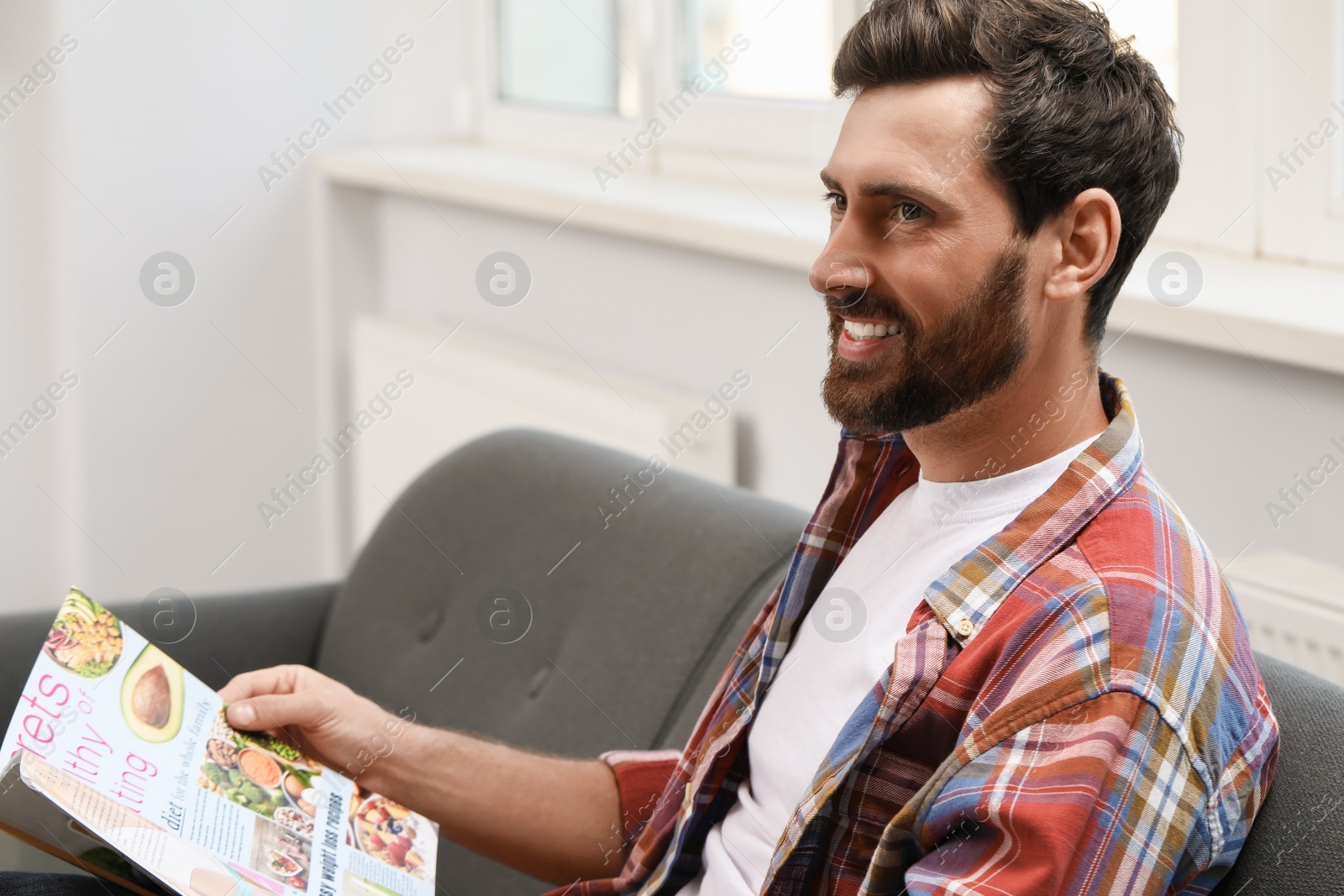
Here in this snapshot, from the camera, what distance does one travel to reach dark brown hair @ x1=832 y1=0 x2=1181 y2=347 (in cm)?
96

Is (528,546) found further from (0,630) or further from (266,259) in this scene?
(266,259)

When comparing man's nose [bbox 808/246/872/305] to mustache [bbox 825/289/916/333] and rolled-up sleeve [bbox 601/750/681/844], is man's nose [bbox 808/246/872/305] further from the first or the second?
rolled-up sleeve [bbox 601/750/681/844]

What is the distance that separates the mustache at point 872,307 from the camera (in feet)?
3.29

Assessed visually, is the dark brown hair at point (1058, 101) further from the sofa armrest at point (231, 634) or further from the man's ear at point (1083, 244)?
the sofa armrest at point (231, 634)

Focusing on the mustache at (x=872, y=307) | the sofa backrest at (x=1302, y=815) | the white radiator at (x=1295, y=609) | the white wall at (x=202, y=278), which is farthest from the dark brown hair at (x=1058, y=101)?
the white wall at (x=202, y=278)

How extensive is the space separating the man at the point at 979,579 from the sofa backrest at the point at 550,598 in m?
0.23

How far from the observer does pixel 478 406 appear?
96.3 inches

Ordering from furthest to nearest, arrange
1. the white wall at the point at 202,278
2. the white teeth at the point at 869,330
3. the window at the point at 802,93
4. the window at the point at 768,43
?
the white wall at the point at 202,278, the window at the point at 768,43, the window at the point at 802,93, the white teeth at the point at 869,330

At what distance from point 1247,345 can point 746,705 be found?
→ 2.02ft

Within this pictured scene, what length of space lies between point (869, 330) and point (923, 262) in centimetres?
7

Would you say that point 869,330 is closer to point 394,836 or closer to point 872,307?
point 872,307

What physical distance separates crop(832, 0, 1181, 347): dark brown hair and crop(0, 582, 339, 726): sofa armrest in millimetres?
1124

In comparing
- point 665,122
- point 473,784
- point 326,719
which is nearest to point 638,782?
point 473,784

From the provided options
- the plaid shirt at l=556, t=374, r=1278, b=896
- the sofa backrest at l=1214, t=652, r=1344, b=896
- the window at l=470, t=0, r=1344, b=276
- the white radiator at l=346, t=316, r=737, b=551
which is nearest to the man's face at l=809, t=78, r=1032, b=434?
the plaid shirt at l=556, t=374, r=1278, b=896
